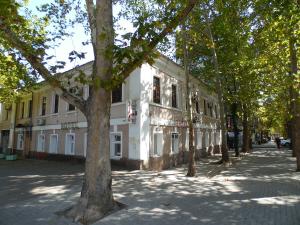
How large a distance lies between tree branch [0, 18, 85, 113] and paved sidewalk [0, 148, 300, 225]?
3.02 metres

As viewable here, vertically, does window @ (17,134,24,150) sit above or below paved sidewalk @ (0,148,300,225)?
above

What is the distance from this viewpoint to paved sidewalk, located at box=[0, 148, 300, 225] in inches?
257

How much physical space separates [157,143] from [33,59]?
32.4 feet

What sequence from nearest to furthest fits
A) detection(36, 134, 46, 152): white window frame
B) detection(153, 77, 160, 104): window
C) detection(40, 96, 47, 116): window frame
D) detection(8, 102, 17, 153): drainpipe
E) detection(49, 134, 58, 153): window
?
1. detection(153, 77, 160, 104): window
2. detection(49, 134, 58, 153): window
3. detection(36, 134, 46, 152): white window frame
4. detection(40, 96, 47, 116): window frame
5. detection(8, 102, 17, 153): drainpipe

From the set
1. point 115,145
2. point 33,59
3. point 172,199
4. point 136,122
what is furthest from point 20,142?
point 172,199

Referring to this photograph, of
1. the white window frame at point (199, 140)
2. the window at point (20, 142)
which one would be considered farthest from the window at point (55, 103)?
the white window frame at point (199, 140)

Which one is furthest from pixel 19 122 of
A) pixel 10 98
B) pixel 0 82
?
pixel 0 82

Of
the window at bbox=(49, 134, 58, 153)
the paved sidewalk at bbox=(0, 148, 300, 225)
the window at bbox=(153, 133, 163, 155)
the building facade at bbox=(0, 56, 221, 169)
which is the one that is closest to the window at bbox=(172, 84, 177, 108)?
the building facade at bbox=(0, 56, 221, 169)

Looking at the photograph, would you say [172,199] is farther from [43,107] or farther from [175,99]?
[43,107]

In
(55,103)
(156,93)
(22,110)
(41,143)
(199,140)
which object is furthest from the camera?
(22,110)

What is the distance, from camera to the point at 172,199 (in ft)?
27.9

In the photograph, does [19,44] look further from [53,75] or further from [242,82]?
[242,82]

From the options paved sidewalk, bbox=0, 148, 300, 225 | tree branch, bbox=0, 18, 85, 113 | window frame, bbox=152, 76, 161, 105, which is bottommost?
paved sidewalk, bbox=0, 148, 300, 225

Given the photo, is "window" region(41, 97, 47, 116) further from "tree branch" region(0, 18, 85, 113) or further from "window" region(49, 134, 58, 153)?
"tree branch" region(0, 18, 85, 113)
